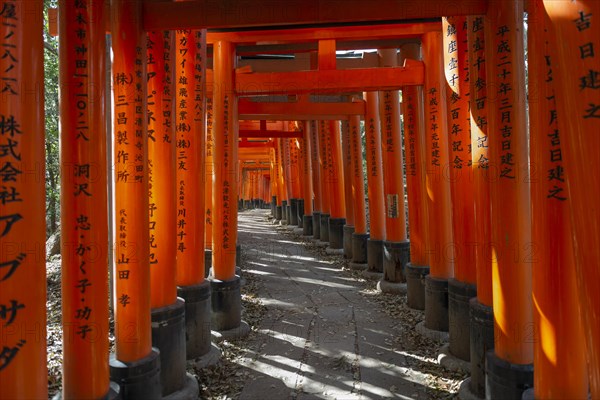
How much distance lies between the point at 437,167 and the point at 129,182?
3.63 meters

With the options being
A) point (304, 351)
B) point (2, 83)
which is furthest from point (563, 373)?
point (2, 83)

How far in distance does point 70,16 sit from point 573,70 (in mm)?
2629

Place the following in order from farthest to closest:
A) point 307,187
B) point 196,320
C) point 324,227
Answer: point 307,187
point 324,227
point 196,320

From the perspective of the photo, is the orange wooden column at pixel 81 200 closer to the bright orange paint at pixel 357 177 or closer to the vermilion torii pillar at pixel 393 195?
the vermilion torii pillar at pixel 393 195

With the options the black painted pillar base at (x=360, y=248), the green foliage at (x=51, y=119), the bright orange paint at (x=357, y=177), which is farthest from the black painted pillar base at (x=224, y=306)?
the green foliage at (x=51, y=119)

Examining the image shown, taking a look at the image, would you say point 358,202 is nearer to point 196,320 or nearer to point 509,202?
point 196,320

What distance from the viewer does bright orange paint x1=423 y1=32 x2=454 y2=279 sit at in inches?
201

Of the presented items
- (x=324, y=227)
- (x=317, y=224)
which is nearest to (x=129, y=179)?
(x=324, y=227)

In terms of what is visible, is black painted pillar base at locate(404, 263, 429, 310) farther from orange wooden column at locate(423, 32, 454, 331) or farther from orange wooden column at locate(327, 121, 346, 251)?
orange wooden column at locate(327, 121, 346, 251)

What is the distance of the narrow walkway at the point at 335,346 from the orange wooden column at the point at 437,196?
1.62 ft

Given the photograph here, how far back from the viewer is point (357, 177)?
30.7 ft

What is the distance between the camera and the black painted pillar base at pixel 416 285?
5996mm

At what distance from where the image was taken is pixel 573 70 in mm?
1575

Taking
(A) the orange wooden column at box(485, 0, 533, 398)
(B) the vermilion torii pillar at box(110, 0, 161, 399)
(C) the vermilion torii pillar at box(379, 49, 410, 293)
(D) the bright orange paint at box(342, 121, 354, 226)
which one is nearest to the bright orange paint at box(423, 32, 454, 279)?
(C) the vermilion torii pillar at box(379, 49, 410, 293)
